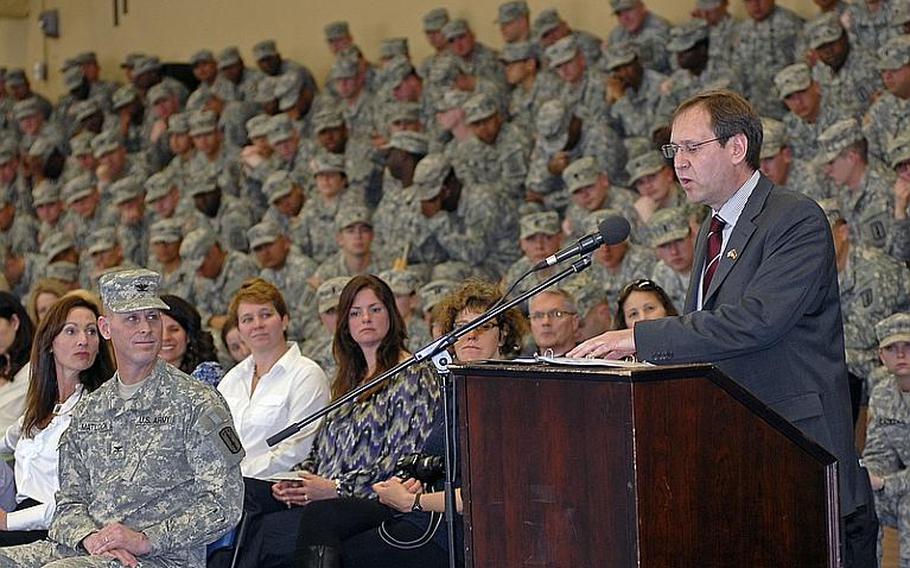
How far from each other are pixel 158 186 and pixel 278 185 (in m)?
1.27

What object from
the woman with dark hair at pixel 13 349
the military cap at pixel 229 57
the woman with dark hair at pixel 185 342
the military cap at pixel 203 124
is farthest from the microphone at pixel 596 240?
the military cap at pixel 229 57

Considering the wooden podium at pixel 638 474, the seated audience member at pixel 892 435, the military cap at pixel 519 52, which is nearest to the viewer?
the wooden podium at pixel 638 474

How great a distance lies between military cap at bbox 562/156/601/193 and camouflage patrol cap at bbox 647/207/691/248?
656mm

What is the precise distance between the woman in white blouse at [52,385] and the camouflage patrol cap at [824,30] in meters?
3.31

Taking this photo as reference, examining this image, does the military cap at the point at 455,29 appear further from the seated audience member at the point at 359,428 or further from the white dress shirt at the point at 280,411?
the seated audience member at the point at 359,428

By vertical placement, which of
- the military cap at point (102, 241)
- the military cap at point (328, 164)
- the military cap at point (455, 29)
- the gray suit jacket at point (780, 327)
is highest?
the military cap at point (455, 29)

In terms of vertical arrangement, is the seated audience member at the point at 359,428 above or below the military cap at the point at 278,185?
below

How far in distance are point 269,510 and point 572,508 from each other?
2.18m

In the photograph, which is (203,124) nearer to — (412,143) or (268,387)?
(412,143)

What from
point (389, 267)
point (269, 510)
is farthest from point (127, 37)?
point (269, 510)

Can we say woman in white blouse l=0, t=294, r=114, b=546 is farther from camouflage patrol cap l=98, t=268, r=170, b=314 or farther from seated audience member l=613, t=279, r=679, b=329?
seated audience member l=613, t=279, r=679, b=329

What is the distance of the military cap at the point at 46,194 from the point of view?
10.1 metres

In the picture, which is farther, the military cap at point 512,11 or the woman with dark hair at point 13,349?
the military cap at point 512,11

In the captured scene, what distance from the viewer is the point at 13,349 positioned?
5.68m
